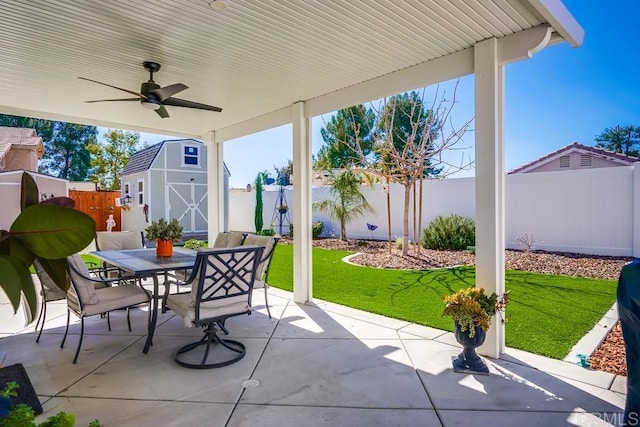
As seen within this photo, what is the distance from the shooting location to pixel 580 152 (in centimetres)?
1318

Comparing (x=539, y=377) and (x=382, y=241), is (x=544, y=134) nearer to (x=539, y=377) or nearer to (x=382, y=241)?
(x=382, y=241)

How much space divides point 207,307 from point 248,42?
92.7 inches

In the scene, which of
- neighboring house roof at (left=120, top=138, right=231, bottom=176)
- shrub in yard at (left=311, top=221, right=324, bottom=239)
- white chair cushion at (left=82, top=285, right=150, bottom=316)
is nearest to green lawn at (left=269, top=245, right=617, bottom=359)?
white chair cushion at (left=82, top=285, right=150, bottom=316)

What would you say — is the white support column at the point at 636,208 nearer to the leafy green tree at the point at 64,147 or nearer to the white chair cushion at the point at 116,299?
the white chair cushion at the point at 116,299

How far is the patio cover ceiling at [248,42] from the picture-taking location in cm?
281

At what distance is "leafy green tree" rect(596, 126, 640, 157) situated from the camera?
1808cm

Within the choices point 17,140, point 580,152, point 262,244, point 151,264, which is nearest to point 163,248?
point 151,264

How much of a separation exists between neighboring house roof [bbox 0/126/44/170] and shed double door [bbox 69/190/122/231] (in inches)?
73.7

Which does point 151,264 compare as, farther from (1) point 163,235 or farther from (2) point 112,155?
(2) point 112,155

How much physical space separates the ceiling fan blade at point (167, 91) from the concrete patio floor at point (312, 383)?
2.49 meters

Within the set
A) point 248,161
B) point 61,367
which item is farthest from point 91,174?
point 61,367

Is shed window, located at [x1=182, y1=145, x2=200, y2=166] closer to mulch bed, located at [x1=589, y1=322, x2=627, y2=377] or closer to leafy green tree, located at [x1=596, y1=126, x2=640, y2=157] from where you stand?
mulch bed, located at [x1=589, y1=322, x2=627, y2=377]

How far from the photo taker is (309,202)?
5.41m

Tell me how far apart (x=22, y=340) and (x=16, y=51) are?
2827 mm
